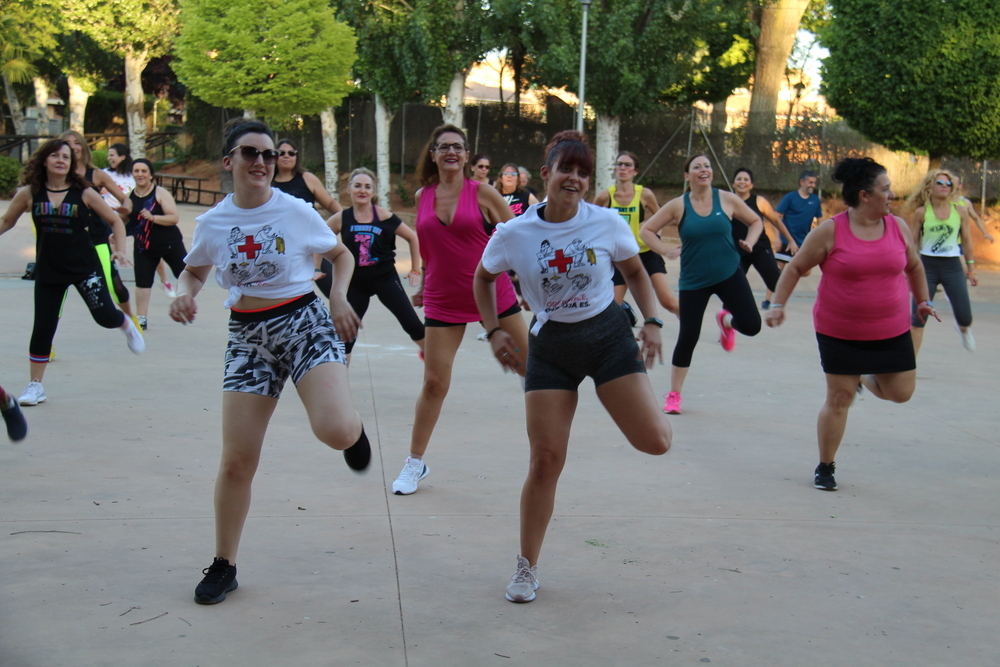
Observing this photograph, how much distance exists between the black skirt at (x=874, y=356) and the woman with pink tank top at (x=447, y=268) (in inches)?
67.4

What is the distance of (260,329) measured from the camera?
3.78 m

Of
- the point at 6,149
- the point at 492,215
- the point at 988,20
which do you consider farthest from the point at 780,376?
the point at 6,149

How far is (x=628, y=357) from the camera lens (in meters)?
3.77

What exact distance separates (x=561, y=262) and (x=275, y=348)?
112 cm

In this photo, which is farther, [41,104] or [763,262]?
[41,104]

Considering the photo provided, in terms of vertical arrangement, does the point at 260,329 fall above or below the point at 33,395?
above

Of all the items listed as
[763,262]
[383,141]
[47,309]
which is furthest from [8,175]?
[763,262]

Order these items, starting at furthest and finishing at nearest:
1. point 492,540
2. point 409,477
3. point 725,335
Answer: point 725,335, point 409,477, point 492,540

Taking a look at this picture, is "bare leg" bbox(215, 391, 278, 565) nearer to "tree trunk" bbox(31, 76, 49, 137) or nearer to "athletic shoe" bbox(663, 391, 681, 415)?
"athletic shoe" bbox(663, 391, 681, 415)

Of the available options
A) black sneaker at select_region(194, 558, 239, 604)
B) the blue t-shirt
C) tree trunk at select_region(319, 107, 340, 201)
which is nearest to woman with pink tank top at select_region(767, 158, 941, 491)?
black sneaker at select_region(194, 558, 239, 604)

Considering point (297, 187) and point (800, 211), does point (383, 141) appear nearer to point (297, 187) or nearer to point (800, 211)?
point (800, 211)

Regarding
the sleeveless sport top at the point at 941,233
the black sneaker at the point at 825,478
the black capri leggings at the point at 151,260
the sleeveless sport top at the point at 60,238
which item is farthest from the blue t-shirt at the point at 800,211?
the sleeveless sport top at the point at 60,238

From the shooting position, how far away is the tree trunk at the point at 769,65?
24781 mm

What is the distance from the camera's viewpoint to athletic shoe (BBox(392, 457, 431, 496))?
5.12 meters
